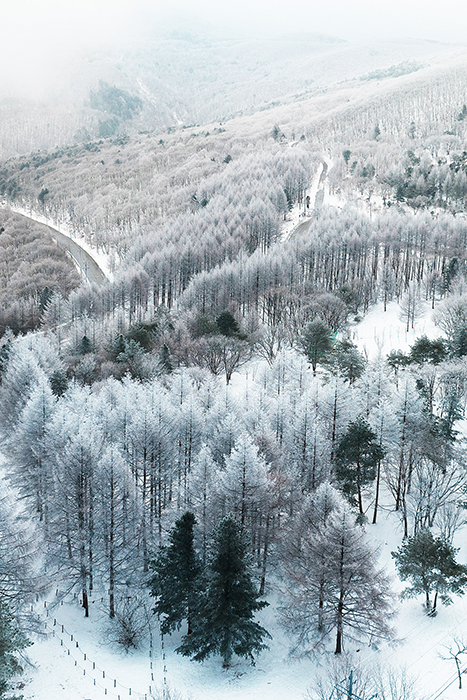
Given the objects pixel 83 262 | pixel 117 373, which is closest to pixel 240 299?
pixel 117 373

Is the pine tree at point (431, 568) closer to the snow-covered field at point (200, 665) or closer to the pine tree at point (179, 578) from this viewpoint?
the snow-covered field at point (200, 665)

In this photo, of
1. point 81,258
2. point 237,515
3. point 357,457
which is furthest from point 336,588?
point 81,258

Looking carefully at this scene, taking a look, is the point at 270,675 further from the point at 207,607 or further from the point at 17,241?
the point at 17,241

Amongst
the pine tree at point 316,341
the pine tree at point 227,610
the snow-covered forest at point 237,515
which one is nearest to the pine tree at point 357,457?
the snow-covered forest at point 237,515

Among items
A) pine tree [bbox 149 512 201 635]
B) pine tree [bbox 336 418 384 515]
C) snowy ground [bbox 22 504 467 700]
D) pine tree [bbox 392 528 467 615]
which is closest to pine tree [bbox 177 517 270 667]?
snowy ground [bbox 22 504 467 700]

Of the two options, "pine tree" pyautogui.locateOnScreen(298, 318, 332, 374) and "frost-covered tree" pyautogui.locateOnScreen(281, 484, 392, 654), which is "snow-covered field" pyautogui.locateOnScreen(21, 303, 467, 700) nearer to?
"frost-covered tree" pyautogui.locateOnScreen(281, 484, 392, 654)

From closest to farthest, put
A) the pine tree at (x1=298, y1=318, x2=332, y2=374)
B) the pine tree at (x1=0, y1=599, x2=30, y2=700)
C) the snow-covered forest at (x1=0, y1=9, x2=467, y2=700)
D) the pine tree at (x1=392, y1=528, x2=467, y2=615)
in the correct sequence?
the pine tree at (x1=0, y1=599, x2=30, y2=700) < the snow-covered forest at (x1=0, y1=9, x2=467, y2=700) < the pine tree at (x1=392, y1=528, x2=467, y2=615) < the pine tree at (x1=298, y1=318, x2=332, y2=374)
